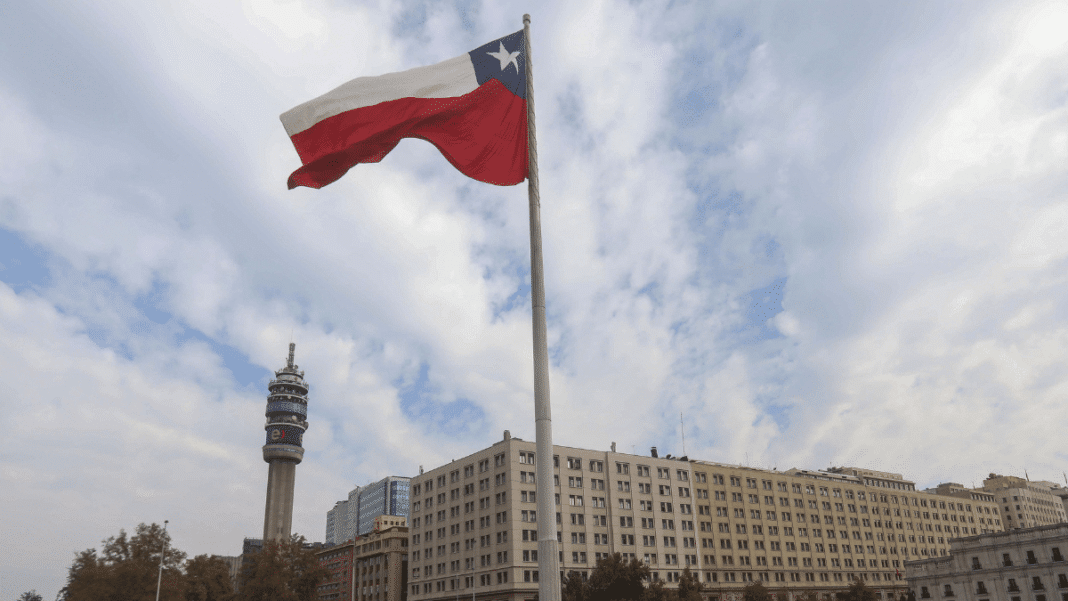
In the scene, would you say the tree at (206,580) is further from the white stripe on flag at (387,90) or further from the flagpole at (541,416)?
the flagpole at (541,416)

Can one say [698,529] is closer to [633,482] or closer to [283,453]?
[633,482]

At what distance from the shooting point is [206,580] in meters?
95.8

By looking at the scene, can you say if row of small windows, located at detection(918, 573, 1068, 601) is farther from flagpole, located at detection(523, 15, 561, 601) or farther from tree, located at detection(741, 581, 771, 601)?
flagpole, located at detection(523, 15, 561, 601)

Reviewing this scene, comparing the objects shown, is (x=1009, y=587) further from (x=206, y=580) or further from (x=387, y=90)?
(x=387, y=90)

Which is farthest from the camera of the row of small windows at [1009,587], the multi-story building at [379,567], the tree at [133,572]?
the multi-story building at [379,567]

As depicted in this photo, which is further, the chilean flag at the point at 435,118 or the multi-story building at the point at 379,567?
the multi-story building at the point at 379,567

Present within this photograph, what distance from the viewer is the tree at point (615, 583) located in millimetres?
81188

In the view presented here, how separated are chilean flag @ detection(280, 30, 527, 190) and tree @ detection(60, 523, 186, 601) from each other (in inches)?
2593

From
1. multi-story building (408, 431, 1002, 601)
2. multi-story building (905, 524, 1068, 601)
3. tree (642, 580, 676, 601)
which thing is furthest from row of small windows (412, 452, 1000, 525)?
multi-story building (905, 524, 1068, 601)

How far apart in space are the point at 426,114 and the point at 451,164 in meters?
1.46

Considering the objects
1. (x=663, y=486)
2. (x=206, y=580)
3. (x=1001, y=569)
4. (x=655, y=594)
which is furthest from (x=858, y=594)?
(x=206, y=580)

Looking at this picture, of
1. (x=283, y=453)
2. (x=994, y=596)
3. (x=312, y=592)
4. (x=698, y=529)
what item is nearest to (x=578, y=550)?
(x=698, y=529)

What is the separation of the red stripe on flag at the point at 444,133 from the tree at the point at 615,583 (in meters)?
70.3

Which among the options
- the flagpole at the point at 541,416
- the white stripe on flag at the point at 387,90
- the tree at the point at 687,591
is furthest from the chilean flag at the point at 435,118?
the tree at the point at 687,591
